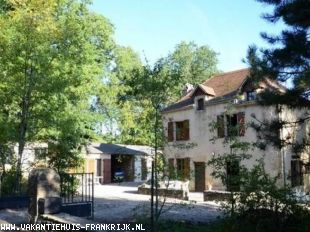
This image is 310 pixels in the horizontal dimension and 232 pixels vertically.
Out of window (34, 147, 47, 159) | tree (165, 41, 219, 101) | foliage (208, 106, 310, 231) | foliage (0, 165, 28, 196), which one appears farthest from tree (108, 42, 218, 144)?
foliage (0, 165, 28, 196)

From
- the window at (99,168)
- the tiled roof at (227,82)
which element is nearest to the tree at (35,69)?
the tiled roof at (227,82)

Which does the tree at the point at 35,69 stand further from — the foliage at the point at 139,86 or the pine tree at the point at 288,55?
the pine tree at the point at 288,55

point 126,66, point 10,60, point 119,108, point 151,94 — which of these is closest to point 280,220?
point 151,94

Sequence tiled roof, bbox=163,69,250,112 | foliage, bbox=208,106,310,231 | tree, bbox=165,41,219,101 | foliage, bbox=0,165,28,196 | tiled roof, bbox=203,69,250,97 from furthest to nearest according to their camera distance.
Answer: tree, bbox=165,41,219,101, tiled roof, bbox=203,69,250,97, tiled roof, bbox=163,69,250,112, foliage, bbox=0,165,28,196, foliage, bbox=208,106,310,231

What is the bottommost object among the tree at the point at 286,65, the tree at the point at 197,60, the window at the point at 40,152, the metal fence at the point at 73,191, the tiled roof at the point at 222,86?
the metal fence at the point at 73,191

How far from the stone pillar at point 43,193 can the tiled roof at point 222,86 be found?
17787 mm

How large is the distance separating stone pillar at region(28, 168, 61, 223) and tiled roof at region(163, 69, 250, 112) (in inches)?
700

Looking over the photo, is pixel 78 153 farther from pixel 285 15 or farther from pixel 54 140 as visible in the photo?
pixel 285 15

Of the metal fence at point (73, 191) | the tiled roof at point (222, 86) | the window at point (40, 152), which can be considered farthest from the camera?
the tiled roof at point (222, 86)

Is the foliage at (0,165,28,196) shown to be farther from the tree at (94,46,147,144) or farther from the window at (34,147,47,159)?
the tree at (94,46,147,144)

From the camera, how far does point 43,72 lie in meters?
14.8

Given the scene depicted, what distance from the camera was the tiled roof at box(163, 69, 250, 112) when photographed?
93.1ft

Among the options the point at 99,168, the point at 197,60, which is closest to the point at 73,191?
the point at 99,168

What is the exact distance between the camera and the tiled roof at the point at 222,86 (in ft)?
93.1
